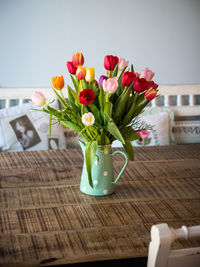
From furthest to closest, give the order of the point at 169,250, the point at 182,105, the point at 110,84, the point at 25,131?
the point at 182,105 < the point at 25,131 < the point at 110,84 < the point at 169,250

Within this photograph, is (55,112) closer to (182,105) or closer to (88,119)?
(88,119)

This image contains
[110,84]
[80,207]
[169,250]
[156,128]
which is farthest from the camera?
[156,128]

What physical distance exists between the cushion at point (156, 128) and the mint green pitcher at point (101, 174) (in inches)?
41.0

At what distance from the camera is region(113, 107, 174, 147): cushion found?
2311mm

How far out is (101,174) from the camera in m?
1.22

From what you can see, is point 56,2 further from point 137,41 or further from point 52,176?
point 52,176

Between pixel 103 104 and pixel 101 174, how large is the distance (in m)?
0.24

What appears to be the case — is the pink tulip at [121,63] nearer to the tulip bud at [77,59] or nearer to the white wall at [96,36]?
the tulip bud at [77,59]

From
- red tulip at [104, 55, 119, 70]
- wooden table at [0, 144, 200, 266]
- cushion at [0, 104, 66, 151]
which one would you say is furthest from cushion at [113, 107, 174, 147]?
red tulip at [104, 55, 119, 70]

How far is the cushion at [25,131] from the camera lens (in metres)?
2.07

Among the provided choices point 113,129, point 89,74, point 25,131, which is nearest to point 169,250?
point 113,129

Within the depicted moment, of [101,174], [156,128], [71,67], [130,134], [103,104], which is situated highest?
[71,67]

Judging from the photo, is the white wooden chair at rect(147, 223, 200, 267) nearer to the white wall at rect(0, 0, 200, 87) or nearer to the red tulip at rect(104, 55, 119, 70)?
the red tulip at rect(104, 55, 119, 70)

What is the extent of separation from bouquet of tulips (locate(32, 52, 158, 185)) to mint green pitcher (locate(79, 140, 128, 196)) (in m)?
0.04
